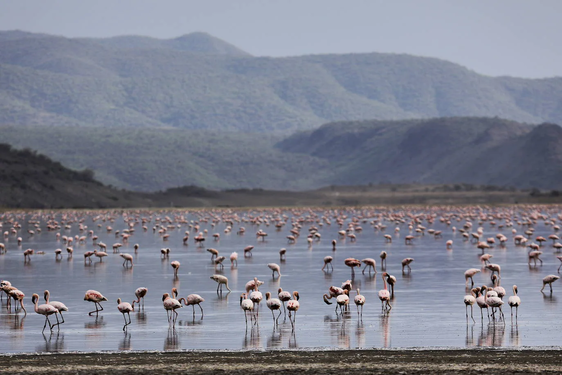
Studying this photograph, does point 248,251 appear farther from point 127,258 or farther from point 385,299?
point 385,299

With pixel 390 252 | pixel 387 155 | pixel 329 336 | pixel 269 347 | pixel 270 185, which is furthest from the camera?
pixel 387 155

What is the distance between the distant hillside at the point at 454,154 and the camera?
139250 mm

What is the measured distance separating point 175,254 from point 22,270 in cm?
898

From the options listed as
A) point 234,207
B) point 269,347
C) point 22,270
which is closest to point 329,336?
point 269,347

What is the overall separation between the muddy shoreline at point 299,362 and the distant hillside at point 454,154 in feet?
393

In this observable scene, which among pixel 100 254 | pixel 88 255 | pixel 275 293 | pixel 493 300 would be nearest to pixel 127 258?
A: pixel 88 255

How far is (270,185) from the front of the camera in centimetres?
16550

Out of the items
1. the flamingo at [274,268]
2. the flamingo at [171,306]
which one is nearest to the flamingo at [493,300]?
the flamingo at [171,306]

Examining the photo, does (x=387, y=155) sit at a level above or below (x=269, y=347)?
above

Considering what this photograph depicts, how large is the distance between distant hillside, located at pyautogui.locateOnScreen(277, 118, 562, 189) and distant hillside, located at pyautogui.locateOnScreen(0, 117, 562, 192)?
19 cm

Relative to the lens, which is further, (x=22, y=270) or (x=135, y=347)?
(x=22, y=270)

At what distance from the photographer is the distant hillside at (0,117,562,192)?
146 meters

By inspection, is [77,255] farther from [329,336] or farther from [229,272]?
[329,336]

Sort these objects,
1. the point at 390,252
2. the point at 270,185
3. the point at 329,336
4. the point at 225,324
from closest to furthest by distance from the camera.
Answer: the point at 329,336, the point at 225,324, the point at 390,252, the point at 270,185
